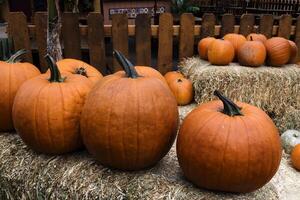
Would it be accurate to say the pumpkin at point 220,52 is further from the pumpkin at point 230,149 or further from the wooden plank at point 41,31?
the pumpkin at point 230,149

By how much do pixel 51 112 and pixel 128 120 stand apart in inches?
21.1

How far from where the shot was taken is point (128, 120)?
190 centimetres

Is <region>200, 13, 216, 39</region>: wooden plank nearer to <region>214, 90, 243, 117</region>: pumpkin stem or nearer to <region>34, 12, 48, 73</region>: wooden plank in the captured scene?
<region>34, 12, 48, 73</region>: wooden plank

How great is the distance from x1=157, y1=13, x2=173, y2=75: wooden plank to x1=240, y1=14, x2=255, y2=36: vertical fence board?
1.09 meters

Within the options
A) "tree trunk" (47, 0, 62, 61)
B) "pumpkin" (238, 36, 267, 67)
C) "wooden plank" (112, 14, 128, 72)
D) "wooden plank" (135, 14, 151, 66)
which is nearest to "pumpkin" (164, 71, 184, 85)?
"wooden plank" (135, 14, 151, 66)

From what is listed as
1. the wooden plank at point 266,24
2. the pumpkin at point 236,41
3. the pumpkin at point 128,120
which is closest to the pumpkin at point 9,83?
the pumpkin at point 128,120

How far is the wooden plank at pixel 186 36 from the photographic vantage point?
15.4 ft

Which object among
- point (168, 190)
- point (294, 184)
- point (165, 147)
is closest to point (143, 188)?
point (168, 190)

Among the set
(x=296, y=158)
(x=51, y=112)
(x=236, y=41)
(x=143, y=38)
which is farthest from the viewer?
(x=143, y=38)

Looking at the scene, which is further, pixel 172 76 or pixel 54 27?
pixel 172 76

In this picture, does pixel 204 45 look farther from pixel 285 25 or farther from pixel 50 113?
pixel 50 113

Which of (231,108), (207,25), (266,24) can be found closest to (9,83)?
(231,108)

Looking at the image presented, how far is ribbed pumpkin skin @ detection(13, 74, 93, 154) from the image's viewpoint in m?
2.09

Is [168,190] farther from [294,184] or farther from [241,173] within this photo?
[294,184]
